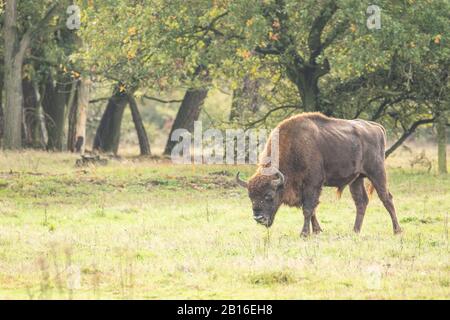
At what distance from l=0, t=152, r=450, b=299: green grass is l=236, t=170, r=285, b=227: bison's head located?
342 mm

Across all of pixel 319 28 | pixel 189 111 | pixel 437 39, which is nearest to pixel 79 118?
pixel 189 111

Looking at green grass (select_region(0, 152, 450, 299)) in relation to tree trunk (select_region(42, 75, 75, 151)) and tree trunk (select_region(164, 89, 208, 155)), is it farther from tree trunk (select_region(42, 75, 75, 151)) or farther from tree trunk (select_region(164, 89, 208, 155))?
tree trunk (select_region(42, 75, 75, 151))

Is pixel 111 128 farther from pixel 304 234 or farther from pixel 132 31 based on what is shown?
pixel 304 234

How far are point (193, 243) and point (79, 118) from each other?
1998 cm

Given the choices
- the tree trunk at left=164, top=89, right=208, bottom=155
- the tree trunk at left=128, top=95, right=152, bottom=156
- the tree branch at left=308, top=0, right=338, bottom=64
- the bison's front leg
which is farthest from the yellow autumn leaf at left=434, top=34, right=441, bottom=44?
the tree trunk at left=128, top=95, right=152, bottom=156

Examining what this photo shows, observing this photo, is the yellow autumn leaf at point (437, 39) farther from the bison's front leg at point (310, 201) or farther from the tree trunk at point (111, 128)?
the tree trunk at point (111, 128)

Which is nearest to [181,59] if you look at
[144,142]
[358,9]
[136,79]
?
[136,79]

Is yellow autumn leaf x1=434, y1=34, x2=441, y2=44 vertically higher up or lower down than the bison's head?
higher up

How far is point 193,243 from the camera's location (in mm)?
15133

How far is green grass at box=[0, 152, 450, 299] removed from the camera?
37.9 ft

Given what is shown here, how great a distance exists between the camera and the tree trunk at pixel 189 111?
115 ft

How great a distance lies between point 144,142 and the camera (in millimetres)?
36094

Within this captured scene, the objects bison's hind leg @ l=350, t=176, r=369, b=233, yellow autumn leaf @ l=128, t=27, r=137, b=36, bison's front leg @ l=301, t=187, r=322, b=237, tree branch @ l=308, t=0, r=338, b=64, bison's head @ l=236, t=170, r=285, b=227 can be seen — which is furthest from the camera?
yellow autumn leaf @ l=128, t=27, r=137, b=36
